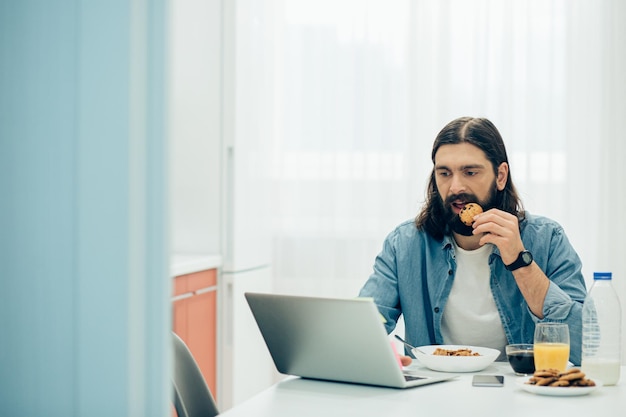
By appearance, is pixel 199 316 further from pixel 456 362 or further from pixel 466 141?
pixel 456 362

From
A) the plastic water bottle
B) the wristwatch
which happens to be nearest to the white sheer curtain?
the wristwatch

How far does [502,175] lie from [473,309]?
0.42 m

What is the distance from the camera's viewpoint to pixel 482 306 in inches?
78.4

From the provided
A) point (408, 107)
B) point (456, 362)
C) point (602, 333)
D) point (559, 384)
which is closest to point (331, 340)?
point (456, 362)

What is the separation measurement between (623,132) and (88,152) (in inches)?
130

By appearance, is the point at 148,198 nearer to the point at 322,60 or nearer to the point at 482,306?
the point at 482,306

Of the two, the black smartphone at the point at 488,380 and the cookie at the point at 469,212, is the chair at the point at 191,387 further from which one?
the cookie at the point at 469,212

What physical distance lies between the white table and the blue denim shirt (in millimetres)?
475

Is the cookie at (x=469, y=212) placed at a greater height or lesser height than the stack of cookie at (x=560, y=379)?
greater

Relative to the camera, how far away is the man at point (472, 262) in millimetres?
1861

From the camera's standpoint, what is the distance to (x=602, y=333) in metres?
1.49

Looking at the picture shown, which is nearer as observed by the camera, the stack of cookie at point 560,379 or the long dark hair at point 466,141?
the stack of cookie at point 560,379

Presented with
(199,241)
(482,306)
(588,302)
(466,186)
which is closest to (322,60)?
(199,241)

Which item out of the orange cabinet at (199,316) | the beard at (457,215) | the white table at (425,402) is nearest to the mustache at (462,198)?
the beard at (457,215)
